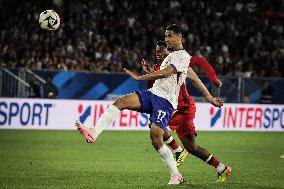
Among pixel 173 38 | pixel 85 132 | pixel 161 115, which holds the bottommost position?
pixel 85 132

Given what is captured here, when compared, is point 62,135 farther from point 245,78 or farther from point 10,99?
point 245,78

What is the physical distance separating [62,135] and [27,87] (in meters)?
4.03

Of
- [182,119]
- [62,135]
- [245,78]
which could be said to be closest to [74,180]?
[182,119]

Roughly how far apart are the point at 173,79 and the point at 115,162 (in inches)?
168

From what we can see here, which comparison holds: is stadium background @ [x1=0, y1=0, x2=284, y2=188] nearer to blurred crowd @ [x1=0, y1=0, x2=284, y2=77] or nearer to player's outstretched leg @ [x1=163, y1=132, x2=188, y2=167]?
blurred crowd @ [x1=0, y1=0, x2=284, y2=77]

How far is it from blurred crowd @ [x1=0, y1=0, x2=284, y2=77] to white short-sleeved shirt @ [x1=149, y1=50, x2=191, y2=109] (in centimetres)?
1571

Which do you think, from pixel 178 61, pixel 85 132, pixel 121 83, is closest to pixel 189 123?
pixel 178 61

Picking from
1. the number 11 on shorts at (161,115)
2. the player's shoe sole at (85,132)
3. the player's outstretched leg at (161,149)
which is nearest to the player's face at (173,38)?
the number 11 on shorts at (161,115)

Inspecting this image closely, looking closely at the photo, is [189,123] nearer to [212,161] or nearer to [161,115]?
[212,161]

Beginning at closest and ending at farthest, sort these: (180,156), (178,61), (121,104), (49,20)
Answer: (121,104), (178,61), (180,156), (49,20)

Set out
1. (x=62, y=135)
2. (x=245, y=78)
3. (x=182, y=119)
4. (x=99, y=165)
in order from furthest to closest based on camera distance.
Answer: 1. (x=245, y=78)
2. (x=62, y=135)
3. (x=99, y=165)
4. (x=182, y=119)

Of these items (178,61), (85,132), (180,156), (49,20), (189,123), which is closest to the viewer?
(85,132)

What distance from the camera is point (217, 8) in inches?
1373

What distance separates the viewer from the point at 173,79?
11.1 metres
